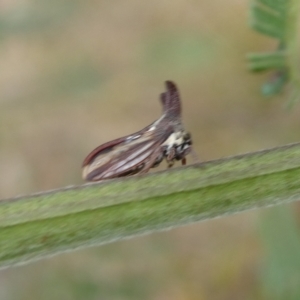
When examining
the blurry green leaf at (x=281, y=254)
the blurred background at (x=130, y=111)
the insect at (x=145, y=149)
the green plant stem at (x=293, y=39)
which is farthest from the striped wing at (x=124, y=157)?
the blurred background at (x=130, y=111)

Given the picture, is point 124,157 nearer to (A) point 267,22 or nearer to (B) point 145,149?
(B) point 145,149

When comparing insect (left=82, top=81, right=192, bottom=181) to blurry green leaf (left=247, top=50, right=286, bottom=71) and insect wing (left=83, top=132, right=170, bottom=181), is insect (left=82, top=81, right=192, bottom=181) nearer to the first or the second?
insect wing (left=83, top=132, right=170, bottom=181)

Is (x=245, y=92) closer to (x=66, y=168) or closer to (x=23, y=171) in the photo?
(x=66, y=168)

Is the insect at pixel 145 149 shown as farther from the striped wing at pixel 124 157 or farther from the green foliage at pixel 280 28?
the green foliage at pixel 280 28

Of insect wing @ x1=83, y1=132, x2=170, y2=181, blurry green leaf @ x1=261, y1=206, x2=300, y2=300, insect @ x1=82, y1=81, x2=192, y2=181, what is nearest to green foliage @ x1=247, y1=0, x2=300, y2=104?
insect @ x1=82, y1=81, x2=192, y2=181

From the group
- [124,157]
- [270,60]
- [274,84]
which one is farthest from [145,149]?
[274,84]

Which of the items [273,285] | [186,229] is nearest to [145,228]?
[273,285]
